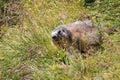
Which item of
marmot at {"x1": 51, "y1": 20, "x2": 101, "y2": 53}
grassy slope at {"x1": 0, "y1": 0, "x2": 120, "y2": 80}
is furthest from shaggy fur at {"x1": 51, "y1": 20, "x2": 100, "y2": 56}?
grassy slope at {"x1": 0, "y1": 0, "x2": 120, "y2": 80}

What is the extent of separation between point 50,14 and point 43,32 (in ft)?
2.98

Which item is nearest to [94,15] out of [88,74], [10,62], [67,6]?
[67,6]

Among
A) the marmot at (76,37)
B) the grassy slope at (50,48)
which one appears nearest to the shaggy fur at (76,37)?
the marmot at (76,37)

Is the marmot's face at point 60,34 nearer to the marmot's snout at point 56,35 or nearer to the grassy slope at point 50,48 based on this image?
the marmot's snout at point 56,35

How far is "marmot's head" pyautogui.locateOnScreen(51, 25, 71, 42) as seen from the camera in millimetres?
6701

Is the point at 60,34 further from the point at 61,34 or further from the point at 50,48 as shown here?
the point at 50,48

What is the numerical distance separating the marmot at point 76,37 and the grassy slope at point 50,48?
0.18 meters

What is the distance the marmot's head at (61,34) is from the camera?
22.0ft

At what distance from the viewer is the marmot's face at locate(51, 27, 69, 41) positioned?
6.70 m

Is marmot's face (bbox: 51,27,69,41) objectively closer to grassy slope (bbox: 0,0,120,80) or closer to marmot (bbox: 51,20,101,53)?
marmot (bbox: 51,20,101,53)

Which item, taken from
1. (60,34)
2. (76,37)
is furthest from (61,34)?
(76,37)

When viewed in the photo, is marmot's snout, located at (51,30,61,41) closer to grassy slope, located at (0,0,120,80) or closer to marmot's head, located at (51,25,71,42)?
marmot's head, located at (51,25,71,42)

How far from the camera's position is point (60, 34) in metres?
6.72

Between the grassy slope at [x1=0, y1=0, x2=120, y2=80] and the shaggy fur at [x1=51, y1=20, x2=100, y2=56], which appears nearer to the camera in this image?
the grassy slope at [x1=0, y1=0, x2=120, y2=80]
